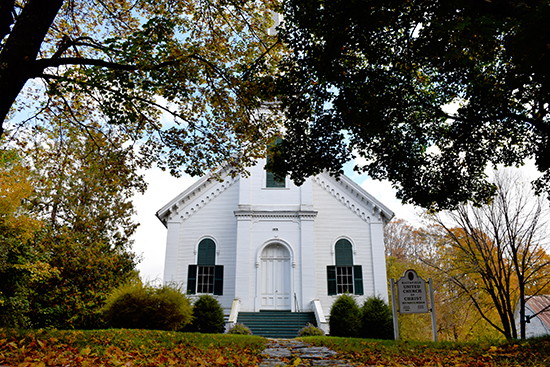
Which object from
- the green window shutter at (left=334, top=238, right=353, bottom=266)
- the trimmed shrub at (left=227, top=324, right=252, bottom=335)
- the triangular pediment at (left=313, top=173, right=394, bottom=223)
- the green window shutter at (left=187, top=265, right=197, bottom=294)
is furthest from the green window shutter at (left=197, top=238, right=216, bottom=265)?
the triangular pediment at (left=313, top=173, right=394, bottom=223)

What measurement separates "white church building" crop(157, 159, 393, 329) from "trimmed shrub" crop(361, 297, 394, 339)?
2498 mm

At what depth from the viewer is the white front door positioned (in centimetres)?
1777

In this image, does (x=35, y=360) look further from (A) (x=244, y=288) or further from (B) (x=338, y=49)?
(A) (x=244, y=288)

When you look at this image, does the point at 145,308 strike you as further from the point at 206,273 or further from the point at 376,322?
the point at 376,322

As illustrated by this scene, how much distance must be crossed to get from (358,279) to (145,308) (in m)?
10.5

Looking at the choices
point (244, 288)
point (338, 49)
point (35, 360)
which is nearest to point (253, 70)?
point (338, 49)

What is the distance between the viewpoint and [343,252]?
19125 millimetres

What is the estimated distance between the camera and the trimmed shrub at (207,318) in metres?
15.4

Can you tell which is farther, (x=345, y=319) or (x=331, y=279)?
(x=331, y=279)

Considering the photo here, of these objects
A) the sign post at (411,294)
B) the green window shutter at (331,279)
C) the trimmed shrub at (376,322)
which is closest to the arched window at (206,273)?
the green window shutter at (331,279)

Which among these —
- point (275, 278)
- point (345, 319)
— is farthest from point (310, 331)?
point (275, 278)

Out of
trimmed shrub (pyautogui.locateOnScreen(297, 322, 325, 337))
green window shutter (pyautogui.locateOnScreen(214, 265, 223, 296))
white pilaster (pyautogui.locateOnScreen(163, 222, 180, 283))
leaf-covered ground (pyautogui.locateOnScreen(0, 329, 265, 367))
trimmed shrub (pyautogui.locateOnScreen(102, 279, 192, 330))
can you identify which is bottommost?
trimmed shrub (pyautogui.locateOnScreen(297, 322, 325, 337))

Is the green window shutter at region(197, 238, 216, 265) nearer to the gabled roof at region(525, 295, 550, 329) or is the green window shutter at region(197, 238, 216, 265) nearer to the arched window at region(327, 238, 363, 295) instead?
the arched window at region(327, 238, 363, 295)

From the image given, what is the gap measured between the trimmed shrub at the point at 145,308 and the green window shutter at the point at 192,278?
5844mm
